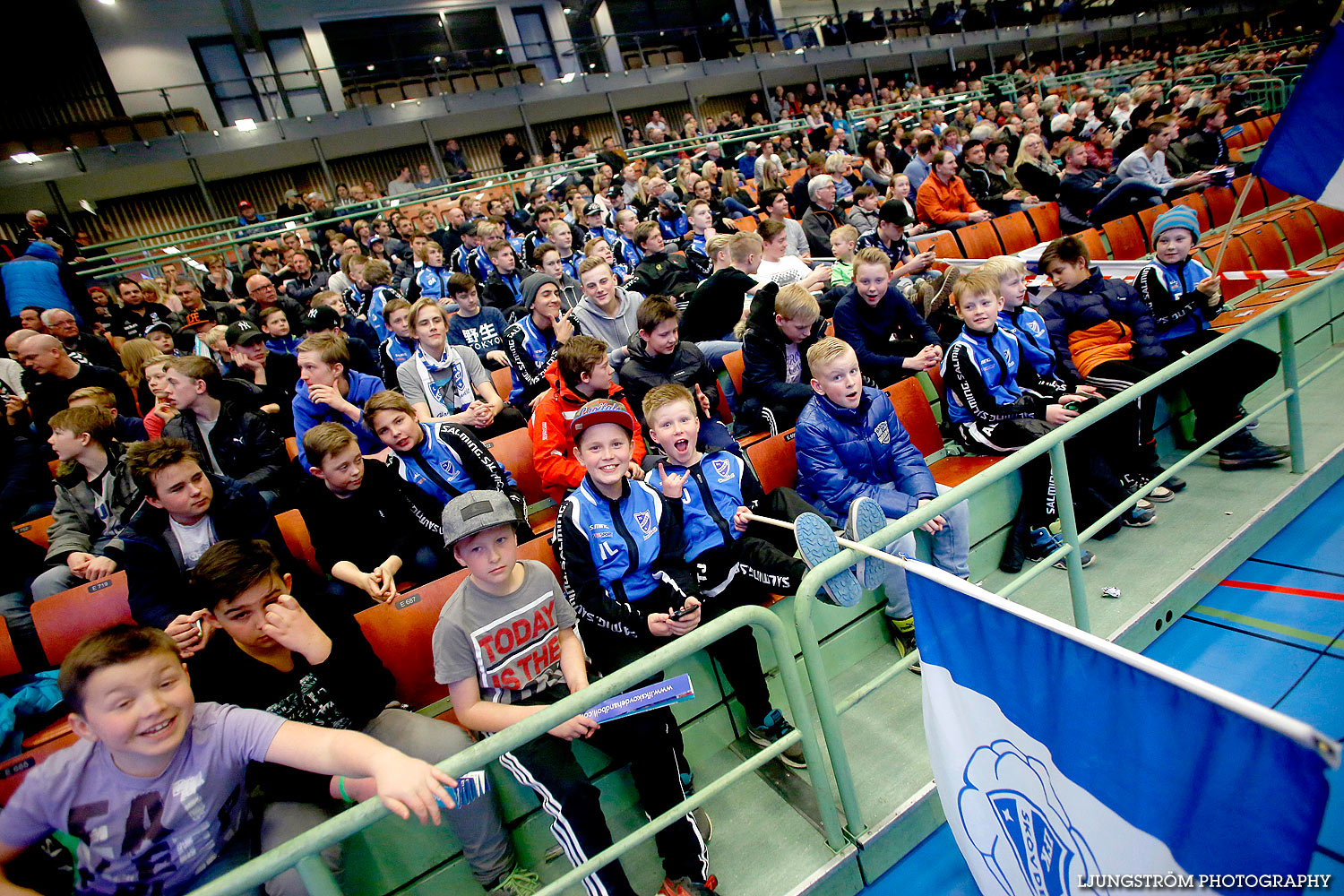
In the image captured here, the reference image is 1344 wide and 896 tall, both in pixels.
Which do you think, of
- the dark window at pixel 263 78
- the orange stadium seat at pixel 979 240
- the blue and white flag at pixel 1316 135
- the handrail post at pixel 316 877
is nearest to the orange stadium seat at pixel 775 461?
the handrail post at pixel 316 877

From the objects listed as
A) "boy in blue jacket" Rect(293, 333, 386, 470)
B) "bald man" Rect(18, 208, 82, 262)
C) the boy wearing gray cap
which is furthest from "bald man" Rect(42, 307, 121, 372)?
the boy wearing gray cap

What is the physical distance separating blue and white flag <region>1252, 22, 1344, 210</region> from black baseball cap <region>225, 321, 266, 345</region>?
19.7 feet

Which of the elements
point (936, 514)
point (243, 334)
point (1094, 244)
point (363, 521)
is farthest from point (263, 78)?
point (936, 514)

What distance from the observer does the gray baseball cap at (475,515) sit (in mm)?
2004

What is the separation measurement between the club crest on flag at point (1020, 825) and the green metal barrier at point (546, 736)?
0.43m

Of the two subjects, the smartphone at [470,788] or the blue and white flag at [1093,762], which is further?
the smartphone at [470,788]

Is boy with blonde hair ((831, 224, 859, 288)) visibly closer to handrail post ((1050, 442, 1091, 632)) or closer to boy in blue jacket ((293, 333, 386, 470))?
handrail post ((1050, 442, 1091, 632))

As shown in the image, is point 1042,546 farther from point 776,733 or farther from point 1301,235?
point 1301,235

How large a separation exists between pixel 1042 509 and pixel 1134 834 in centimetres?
224

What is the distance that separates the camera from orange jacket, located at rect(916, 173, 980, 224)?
25.7 ft

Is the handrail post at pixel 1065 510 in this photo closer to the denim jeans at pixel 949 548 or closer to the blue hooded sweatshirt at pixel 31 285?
the denim jeans at pixel 949 548

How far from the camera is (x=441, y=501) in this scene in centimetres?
317

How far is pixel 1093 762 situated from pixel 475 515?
170 centimetres

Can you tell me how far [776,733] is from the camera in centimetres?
245
